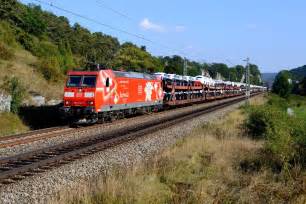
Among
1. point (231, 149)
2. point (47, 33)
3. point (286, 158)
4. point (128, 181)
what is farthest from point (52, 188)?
point (47, 33)

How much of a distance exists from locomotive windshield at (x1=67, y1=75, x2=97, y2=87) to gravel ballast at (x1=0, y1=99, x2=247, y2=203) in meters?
5.20

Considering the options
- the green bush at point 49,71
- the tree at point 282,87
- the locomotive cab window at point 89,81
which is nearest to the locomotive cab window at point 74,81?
the locomotive cab window at point 89,81

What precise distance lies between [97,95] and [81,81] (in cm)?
115

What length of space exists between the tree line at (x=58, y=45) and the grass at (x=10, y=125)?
59.8ft

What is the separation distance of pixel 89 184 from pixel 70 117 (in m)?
15.8

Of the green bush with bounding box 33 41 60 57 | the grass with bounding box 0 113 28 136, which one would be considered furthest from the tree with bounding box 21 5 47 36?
the grass with bounding box 0 113 28 136

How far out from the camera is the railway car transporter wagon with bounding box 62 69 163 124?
25.7 meters

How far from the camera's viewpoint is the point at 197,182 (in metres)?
11.1

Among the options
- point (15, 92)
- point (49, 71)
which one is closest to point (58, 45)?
point (49, 71)

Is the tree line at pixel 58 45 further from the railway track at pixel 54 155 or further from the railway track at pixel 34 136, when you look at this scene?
the railway track at pixel 54 155

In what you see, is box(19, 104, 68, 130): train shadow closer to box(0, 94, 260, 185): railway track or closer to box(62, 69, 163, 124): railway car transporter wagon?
box(62, 69, 163, 124): railway car transporter wagon

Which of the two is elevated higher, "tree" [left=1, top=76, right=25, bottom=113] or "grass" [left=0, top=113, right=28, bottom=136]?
"tree" [left=1, top=76, right=25, bottom=113]

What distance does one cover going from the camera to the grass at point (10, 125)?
23125mm

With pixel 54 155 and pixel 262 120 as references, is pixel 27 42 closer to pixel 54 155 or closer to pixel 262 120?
pixel 262 120
